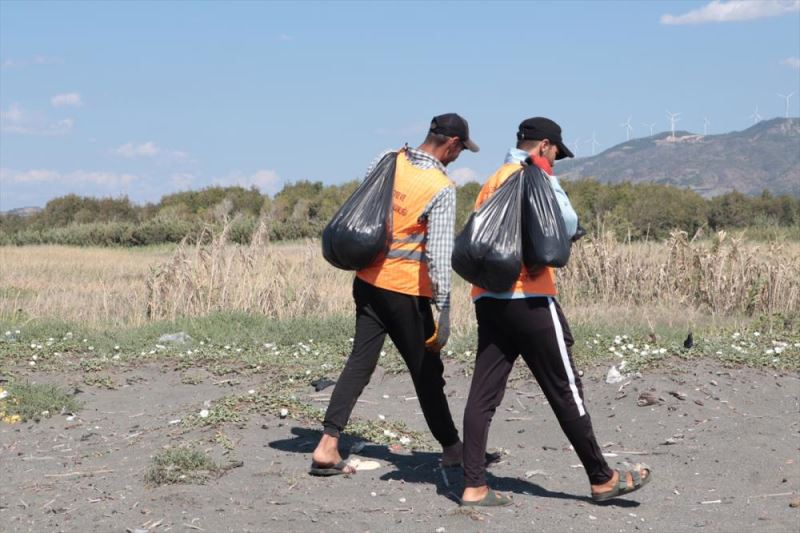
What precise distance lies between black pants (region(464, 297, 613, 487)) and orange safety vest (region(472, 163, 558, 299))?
0.17 ft

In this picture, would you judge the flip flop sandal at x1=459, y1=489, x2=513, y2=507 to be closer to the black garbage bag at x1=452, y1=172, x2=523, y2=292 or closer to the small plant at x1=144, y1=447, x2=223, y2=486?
the black garbage bag at x1=452, y1=172, x2=523, y2=292

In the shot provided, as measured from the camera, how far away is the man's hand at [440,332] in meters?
6.16

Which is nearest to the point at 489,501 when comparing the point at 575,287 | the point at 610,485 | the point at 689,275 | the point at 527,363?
the point at 610,485

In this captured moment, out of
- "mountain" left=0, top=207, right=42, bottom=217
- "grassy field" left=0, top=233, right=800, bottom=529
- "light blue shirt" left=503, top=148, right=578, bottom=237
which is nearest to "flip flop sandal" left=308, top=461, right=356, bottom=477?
"grassy field" left=0, top=233, right=800, bottom=529

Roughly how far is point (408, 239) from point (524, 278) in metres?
0.86

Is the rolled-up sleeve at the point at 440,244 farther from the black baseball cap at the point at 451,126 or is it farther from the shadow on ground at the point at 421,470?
the shadow on ground at the point at 421,470

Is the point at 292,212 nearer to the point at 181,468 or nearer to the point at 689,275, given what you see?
the point at 689,275

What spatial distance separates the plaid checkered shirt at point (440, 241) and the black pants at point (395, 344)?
199 mm

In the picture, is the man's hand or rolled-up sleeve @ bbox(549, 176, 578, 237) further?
the man's hand

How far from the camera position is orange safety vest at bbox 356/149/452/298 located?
6.22 meters

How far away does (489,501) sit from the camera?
235 inches

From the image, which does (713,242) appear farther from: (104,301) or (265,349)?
(104,301)

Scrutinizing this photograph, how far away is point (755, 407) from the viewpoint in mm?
8570

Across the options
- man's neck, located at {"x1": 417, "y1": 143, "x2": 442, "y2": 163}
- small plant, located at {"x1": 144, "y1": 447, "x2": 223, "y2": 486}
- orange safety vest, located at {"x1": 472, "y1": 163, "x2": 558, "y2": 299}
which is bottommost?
small plant, located at {"x1": 144, "y1": 447, "x2": 223, "y2": 486}
